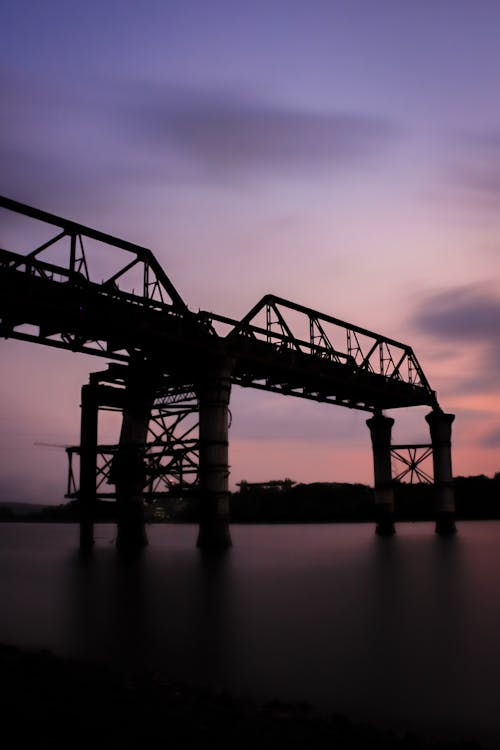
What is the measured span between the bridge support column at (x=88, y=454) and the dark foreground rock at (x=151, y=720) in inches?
1181

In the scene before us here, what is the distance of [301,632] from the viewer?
16891mm

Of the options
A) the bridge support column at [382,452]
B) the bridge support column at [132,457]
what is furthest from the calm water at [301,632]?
the bridge support column at [382,452]

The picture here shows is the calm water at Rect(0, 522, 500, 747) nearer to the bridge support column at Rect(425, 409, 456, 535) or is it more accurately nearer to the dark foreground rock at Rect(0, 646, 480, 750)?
the dark foreground rock at Rect(0, 646, 480, 750)

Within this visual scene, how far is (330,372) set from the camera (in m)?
48.7

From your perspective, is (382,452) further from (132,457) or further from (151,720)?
(151,720)

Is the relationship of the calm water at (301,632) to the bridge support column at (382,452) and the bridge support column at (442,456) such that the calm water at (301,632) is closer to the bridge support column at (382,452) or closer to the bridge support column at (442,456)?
the bridge support column at (442,456)

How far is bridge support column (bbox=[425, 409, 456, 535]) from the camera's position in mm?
59469

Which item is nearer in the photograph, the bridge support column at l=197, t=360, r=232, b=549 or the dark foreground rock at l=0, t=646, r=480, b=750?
the dark foreground rock at l=0, t=646, r=480, b=750

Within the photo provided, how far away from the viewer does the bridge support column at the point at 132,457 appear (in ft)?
136

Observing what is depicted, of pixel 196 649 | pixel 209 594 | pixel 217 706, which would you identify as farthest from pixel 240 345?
pixel 217 706

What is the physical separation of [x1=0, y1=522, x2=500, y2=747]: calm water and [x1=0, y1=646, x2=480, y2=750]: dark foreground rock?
1.16m

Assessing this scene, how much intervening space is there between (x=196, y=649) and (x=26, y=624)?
21.5ft

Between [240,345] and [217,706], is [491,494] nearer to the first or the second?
[240,345]

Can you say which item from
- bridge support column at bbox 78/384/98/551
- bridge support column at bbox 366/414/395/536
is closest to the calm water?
bridge support column at bbox 78/384/98/551
